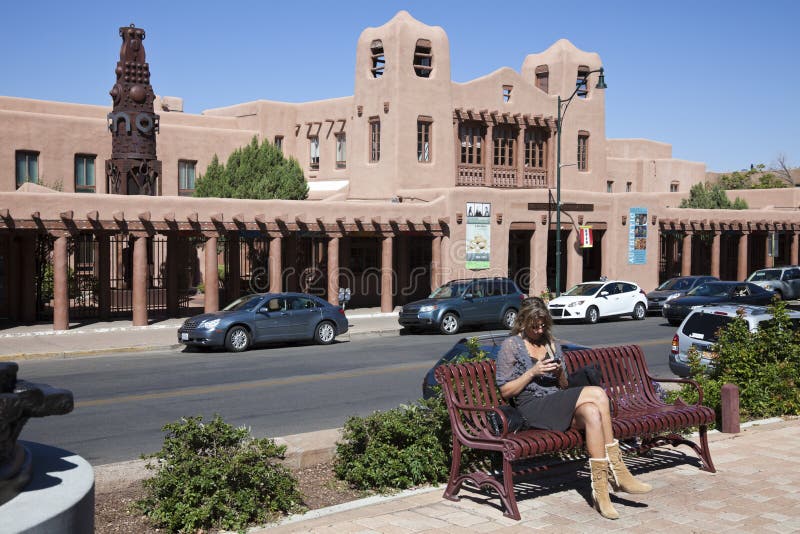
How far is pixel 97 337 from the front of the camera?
974 inches

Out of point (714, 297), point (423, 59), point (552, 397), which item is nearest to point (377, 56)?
point (423, 59)

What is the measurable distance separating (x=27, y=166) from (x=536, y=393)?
3401 cm

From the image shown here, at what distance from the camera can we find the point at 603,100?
44.7 metres

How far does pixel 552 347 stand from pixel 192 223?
2091cm

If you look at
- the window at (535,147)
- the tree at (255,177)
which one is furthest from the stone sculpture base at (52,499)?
the window at (535,147)

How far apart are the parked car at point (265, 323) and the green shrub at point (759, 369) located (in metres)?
12.8

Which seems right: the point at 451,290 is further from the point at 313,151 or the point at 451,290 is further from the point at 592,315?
the point at 313,151

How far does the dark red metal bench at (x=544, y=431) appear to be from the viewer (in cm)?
759

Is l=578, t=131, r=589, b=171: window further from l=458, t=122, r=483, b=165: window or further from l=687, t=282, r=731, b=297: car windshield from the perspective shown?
l=687, t=282, r=731, b=297: car windshield

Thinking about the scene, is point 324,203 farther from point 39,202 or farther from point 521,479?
point 521,479

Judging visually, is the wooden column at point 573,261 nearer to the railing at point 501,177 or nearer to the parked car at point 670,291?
the railing at point 501,177

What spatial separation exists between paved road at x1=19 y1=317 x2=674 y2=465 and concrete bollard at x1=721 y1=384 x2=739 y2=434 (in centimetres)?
504

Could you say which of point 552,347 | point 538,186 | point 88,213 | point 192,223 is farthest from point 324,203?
point 552,347

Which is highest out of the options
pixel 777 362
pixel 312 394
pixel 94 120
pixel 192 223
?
pixel 94 120
